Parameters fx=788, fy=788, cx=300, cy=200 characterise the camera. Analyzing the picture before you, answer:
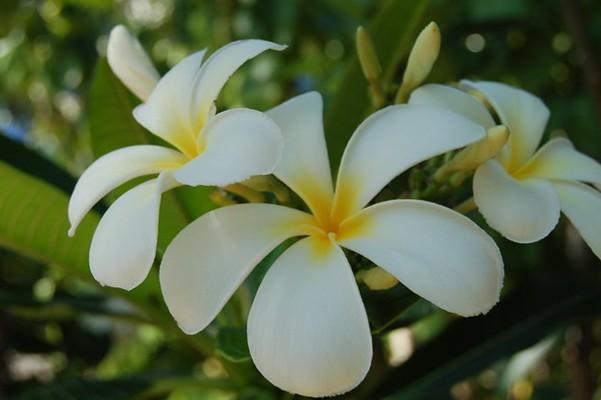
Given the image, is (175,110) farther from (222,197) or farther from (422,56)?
(422,56)

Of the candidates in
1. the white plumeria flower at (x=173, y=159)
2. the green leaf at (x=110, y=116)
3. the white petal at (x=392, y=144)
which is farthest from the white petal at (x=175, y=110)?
the green leaf at (x=110, y=116)

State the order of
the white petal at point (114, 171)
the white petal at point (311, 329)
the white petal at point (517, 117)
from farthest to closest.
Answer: the white petal at point (517, 117)
the white petal at point (114, 171)
the white petal at point (311, 329)

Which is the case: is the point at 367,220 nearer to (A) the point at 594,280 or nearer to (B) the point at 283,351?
(B) the point at 283,351

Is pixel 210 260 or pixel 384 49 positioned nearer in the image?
pixel 210 260

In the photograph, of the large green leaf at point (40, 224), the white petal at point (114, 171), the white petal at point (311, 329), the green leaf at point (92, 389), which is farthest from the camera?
the green leaf at point (92, 389)

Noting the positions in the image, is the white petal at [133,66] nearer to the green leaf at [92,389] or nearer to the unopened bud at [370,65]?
the unopened bud at [370,65]

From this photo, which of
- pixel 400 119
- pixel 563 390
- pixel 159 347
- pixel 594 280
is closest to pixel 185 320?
pixel 400 119

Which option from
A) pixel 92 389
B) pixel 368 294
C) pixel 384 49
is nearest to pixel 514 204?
pixel 368 294
